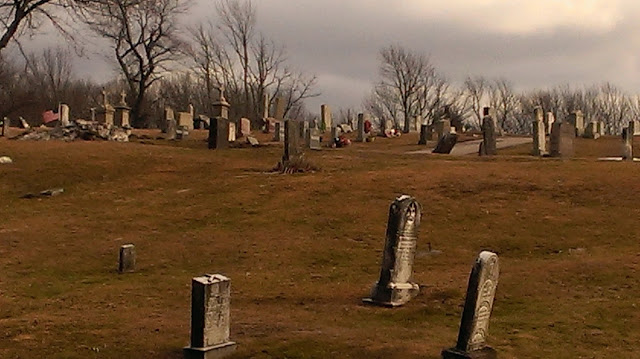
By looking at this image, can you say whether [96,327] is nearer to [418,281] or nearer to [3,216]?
[418,281]

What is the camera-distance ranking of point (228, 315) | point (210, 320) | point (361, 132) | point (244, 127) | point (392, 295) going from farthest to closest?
point (361, 132), point (244, 127), point (392, 295), point (228, 315), point (210, 320)

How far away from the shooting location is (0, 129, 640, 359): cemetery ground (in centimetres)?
885

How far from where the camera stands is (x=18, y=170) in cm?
2428

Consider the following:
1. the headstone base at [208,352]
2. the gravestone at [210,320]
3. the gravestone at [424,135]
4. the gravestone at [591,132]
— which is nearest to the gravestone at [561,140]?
the gravestone at [424,135]

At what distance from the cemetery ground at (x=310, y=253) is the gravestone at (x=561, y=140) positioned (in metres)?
2.95

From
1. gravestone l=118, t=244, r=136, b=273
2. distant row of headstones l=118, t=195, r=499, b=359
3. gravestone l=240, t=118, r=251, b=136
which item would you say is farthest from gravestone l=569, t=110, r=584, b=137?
distant row of headstones l=118, t=195, r=499, b=359

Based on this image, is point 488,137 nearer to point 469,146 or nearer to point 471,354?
point 469,146

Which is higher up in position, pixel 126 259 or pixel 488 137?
pixel 488 137

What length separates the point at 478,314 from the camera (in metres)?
7.97

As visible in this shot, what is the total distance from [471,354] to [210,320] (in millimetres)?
2883

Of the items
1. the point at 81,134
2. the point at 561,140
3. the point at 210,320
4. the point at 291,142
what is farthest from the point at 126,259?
the point at 81,134

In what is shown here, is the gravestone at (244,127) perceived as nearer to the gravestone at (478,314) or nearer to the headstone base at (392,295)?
the headstone base at (392,295)

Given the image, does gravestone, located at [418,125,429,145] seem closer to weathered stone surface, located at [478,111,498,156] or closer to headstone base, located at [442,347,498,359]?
weathered stone surface, located at [478,111,498,156]

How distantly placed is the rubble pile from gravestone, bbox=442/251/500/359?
2739cm
